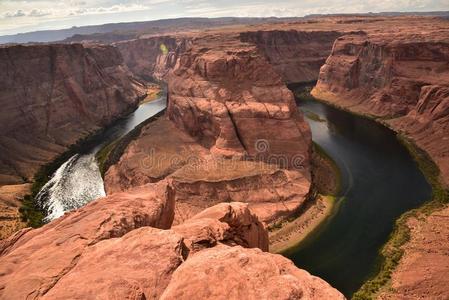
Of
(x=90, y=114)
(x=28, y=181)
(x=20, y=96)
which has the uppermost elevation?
(x=20, y=96)

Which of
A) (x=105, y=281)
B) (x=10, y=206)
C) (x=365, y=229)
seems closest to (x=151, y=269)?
(x=105, y=281)

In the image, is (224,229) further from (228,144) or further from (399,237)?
(228,144)

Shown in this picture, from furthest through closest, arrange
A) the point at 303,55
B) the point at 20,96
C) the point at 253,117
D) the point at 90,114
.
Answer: the point at 303,55, the point at 90,114, the point at 20,96, the point at 253,117

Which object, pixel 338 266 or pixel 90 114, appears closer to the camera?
pixel 338 266

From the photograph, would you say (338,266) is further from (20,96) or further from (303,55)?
(303,55)

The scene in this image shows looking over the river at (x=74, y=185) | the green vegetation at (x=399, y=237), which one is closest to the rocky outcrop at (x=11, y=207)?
the river at (x=74, y=185)

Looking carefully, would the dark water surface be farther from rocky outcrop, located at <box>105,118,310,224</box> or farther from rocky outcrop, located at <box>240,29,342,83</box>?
rocky outcrop, located at <box>240,29,342,83</box>

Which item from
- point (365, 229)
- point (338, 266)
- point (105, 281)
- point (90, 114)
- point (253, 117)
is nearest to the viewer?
point (105, 281)

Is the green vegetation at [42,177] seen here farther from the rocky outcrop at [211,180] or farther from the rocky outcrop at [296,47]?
the rocky outcrop at [296,47]
